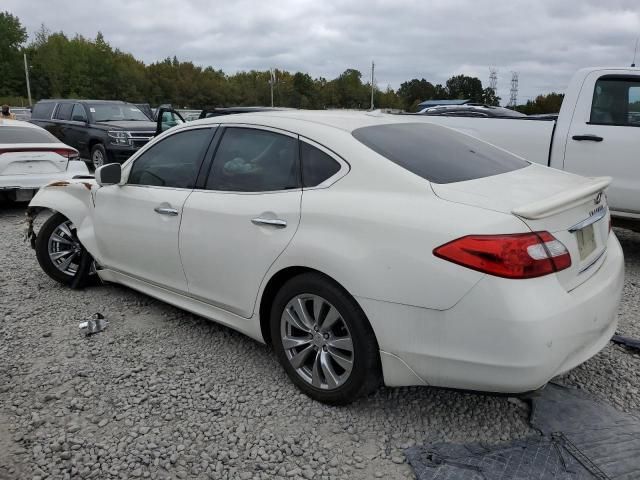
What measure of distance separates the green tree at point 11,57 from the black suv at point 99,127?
75339 millimetres

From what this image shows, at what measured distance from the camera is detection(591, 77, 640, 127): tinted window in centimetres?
553

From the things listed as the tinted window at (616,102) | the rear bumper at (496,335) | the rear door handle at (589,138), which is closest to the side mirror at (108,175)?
the rear bumper at (496,335)

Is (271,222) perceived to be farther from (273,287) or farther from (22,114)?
(22,114)

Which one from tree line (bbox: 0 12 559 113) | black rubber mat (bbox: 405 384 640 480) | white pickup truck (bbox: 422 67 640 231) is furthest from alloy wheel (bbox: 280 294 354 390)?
tree line (bbox: 0 12 559 113)

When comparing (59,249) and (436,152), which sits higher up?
(436,152)

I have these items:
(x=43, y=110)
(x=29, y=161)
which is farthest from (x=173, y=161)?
(x=43, y=110)

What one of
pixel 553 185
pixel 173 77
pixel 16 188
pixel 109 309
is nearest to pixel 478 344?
pixel 553 185

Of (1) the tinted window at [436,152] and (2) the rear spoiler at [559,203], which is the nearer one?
(2) the rear spoiler at [559,203]

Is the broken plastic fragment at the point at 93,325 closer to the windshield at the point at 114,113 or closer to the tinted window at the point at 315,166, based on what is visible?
the tinted window at the point at 315,166

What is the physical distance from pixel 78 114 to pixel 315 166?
1205cm

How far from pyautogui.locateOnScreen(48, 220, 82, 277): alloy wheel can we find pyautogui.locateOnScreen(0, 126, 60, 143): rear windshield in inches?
169

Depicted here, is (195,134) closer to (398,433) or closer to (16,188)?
(398,433)

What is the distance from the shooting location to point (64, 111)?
13789mm

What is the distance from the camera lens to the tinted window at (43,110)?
14.3 metres
